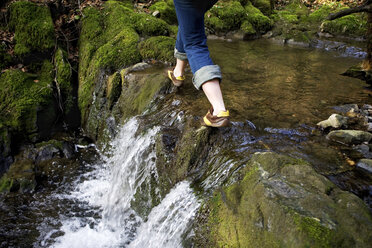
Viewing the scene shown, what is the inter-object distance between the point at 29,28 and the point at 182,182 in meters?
5.82

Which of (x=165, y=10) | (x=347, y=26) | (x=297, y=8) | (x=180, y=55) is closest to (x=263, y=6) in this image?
(x=297, y=8)

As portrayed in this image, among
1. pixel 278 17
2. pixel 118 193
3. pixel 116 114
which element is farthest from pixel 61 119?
pixel 278 17

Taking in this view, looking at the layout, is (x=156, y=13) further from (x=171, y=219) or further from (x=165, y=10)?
(x=171, y=219)

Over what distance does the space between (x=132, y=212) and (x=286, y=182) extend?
254 cm

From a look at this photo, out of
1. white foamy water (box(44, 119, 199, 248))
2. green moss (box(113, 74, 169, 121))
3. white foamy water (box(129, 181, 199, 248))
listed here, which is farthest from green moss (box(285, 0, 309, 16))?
white foamy water (box(129, 181, 199, 248))

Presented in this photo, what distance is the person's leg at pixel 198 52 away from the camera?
278cm

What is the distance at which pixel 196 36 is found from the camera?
290cm

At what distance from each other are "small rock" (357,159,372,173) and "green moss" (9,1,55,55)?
6.84 meters

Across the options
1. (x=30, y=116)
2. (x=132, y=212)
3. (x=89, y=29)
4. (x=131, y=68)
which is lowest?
(x=132, y=212)

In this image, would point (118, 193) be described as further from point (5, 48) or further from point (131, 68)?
point (5, 48)

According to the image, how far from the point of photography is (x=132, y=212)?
3.97 metres

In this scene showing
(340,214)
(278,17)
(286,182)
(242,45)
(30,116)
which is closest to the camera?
(340,214)

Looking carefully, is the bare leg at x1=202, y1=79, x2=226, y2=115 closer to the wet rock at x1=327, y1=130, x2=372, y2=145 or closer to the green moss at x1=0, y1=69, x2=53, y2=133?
the wet rock at x1=327, y1=130, x2=372, y2=145

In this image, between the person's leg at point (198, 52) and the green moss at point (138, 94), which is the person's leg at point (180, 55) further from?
the person's leg at point (198, 52)
